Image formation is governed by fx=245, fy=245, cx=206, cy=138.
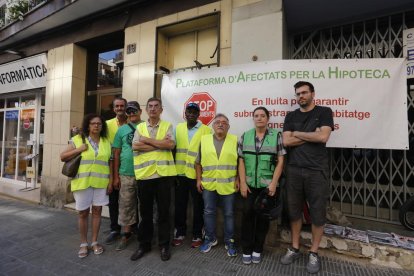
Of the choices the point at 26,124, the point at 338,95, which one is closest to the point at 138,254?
the point at 338,95

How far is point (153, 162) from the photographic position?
3129mm

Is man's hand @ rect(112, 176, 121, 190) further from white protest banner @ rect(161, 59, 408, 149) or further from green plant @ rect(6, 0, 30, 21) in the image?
green plant @ rect(6, 0, 30, 21)

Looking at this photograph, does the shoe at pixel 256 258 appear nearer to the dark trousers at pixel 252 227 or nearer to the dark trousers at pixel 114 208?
the dark trousers at pixel 252 227

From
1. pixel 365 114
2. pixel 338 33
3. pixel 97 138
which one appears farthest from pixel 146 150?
pixel 338 33

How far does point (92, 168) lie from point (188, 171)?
1.28 m

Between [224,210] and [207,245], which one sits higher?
[224,210]

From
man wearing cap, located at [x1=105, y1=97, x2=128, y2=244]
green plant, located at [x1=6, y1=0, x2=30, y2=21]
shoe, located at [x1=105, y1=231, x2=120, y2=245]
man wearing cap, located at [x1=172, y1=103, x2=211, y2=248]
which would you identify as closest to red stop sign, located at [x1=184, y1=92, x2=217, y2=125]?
man wearing cap, located at [x1=172, y1=103, x2=211, y2=248]

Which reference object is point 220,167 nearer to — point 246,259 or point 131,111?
point 246,259

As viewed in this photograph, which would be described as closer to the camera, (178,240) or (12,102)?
(178,240)

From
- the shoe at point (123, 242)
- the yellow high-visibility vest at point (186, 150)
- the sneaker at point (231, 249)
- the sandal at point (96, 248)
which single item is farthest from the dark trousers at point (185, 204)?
the sandal at point (96, 248)

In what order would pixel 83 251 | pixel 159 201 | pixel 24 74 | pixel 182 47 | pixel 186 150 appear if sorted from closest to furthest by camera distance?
pixel 159 201
pixel 83 251
pixel 186 150
pixel 182 47
pixel 24 74

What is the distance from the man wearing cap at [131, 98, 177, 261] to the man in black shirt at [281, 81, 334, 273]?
150 centimetres

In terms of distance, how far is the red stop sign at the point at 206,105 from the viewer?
3.87 meters

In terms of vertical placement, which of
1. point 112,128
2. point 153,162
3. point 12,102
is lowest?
point 153,162
